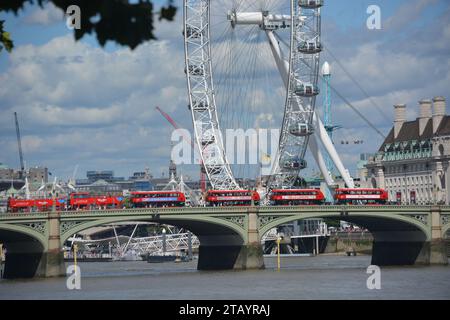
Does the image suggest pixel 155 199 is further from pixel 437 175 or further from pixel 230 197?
pixel 437 175

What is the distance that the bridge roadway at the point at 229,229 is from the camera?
84.2 metres

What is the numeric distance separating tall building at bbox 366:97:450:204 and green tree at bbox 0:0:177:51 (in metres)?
135

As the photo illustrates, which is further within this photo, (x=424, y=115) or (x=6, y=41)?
(x=424, y=115)

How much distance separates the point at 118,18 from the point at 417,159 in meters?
154

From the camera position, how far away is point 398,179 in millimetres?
172625

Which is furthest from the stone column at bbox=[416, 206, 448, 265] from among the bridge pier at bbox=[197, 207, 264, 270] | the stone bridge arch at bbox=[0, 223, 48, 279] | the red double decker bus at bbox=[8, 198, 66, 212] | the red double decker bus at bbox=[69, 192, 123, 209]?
the red double decker bus at bbox=[8, 198, 66, 212]

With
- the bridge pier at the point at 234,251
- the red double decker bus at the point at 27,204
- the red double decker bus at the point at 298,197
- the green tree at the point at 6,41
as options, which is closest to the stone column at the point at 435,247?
the red double decker bus at the point at 298,197

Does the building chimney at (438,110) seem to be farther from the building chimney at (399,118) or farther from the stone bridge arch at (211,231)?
the stone bridge arch at (211,231)

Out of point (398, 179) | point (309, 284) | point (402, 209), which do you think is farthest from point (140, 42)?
point (398, 179)

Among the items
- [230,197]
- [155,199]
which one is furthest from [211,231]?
[155,199]

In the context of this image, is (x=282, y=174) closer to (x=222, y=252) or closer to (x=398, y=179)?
(x=222, y=252)

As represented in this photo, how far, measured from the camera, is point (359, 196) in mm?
101875

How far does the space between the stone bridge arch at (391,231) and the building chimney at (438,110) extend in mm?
56923

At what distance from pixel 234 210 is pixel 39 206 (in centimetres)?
2094
